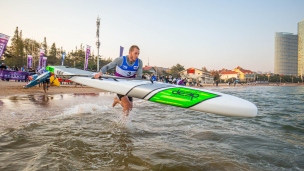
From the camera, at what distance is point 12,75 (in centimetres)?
2162

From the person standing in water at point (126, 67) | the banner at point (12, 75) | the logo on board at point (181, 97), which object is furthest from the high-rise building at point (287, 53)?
the logo on board at point (181, 97)

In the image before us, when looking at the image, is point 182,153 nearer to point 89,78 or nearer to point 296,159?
point 296,159

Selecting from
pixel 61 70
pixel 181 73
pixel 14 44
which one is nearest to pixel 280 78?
pixel 181 73

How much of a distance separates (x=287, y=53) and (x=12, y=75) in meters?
190

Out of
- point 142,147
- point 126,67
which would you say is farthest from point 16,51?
point 142,147

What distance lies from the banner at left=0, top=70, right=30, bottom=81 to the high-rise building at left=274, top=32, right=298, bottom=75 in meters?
184

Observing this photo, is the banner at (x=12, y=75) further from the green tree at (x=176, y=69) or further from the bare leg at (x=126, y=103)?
the green tree at (x=176, y=69)

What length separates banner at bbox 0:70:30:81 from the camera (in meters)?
20.8

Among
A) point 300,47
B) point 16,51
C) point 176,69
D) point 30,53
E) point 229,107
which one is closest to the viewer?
point 229,107

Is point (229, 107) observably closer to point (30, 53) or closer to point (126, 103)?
point (126, 103)

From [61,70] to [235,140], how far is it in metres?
5.14

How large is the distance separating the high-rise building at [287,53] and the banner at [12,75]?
603 feet

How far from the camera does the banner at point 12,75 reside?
2080 centimetres

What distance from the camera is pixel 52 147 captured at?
3.26m
